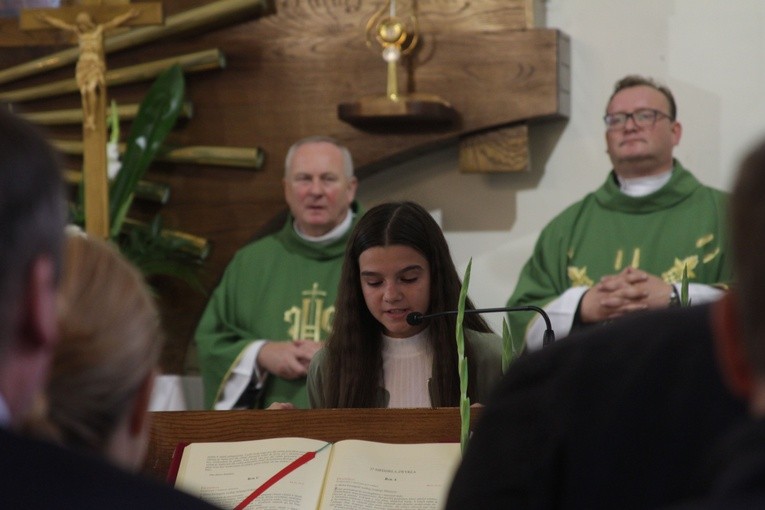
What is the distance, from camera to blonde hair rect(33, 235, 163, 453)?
137 centimetres

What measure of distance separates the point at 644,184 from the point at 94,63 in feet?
7.87

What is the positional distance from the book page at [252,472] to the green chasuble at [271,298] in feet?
9.33

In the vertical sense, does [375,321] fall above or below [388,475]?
above

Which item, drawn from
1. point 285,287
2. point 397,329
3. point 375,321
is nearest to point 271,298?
point 285,287

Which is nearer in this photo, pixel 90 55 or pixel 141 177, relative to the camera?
pixel 90 55

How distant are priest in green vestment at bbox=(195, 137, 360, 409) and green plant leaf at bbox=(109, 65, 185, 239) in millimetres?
563

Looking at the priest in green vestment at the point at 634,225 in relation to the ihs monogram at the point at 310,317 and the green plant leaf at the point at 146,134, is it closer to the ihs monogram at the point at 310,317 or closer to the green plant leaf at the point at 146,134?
the ihs monogram at the point at 310,317

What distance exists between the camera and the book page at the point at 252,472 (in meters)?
2.91

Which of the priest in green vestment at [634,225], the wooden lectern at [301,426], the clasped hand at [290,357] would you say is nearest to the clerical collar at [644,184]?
the priest in green vestment at [634,225]

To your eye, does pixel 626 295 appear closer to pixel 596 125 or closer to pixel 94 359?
pixel 596 125

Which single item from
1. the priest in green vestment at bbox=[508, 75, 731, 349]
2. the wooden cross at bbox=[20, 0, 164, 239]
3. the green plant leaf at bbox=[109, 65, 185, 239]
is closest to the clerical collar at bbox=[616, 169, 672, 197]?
the priest in green vestment at bbox=[508, 75, 731, 349]

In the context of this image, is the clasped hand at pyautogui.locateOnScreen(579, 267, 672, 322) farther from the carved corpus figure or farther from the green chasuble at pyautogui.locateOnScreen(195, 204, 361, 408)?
the carved corpus figure

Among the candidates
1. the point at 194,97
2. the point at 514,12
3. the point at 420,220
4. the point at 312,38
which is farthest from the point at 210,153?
the point at 420,220

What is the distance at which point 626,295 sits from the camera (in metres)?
5.17
